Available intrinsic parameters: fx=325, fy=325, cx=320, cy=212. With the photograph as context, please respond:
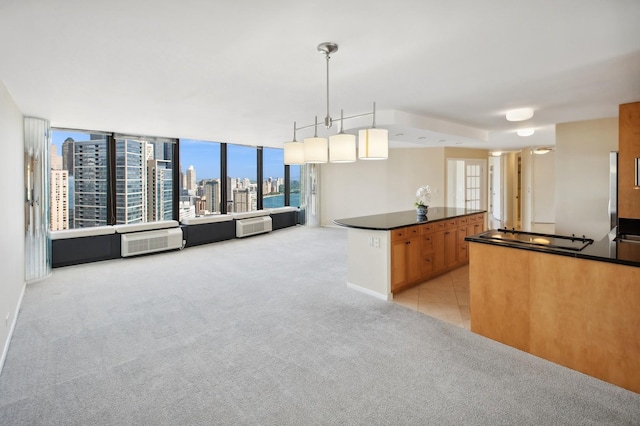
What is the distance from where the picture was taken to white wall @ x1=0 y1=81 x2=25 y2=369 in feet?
9.52

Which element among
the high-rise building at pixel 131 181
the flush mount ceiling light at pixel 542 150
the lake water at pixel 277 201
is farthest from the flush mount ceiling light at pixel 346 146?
the flush mount ceiling light at pixel 542 150

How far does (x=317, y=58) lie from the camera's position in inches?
109

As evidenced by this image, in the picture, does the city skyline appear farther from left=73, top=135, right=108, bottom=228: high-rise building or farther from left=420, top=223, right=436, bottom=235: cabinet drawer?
left=420, top=223, right=436, bottom=235: cabinet drawer

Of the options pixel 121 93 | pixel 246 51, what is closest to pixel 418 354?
pixel 246 51

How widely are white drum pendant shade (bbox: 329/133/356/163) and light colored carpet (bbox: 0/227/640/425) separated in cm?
164

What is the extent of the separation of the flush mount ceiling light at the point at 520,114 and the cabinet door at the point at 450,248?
6.08 ft

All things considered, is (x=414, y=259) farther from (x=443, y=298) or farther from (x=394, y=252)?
(x=443, y=298)

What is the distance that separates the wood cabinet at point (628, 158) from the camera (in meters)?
3.75

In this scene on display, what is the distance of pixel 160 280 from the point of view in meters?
4.82

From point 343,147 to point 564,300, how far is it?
215 centimetres

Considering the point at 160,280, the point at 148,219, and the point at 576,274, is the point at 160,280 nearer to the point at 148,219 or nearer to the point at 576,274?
the point at 148,219

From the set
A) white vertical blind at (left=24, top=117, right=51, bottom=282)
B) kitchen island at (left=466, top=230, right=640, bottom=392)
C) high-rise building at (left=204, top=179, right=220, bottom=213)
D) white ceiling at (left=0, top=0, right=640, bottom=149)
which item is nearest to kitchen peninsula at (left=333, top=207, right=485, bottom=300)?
kitchen island at (left=466, top=230, right=640, bottom=392)

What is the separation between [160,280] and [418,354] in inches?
151

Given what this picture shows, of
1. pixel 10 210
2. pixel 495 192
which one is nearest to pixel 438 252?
pixel 10 210
